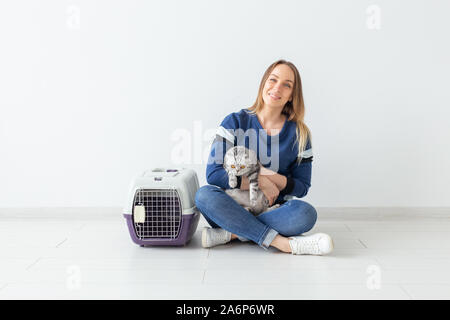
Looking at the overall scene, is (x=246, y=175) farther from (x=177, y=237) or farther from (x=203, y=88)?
(x=203, y=88)

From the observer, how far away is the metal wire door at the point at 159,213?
2.13 m

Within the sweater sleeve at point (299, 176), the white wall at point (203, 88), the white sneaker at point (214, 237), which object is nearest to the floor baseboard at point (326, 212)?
the white wall at point (203, 88)

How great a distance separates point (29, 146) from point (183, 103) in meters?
0.85

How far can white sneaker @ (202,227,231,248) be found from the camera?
216 centimetres

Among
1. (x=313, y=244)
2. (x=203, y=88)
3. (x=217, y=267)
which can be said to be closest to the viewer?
(x=217, y=267)

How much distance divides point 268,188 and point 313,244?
0.29 metres

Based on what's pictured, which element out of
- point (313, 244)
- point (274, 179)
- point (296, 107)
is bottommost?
point (313, 244)

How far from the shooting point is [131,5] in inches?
105

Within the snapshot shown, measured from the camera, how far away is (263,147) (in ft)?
7.29

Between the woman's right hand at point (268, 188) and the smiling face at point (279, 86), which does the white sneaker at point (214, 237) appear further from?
the smiling face at point (279, 86)

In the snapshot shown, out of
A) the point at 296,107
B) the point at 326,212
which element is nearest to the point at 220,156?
the point at 296,107

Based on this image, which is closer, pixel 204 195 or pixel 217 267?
pixel 217 267

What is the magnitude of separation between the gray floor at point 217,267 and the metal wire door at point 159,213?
8cm
